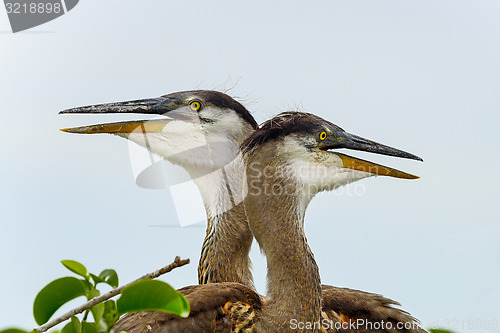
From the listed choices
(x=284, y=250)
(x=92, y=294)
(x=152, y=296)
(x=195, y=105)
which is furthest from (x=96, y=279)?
(x=195, y=105)

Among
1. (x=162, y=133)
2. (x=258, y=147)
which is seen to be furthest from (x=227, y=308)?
(x=162, y=133)

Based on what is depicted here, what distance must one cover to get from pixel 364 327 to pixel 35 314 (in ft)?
6.52

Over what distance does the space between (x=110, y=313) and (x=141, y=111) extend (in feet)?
6.89

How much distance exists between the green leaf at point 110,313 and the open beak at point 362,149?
175 cm

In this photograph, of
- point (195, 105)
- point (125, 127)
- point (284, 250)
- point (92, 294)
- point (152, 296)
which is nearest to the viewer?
point (152, 296)

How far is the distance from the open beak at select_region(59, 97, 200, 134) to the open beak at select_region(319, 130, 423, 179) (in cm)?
92

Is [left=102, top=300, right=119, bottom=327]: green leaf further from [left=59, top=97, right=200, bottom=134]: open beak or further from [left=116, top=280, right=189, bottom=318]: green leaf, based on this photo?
[left=59, top=97, right=200, bottom=134]: open beak

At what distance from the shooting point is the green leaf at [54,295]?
5.09 ft

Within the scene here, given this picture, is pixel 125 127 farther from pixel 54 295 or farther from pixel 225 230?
pixel 54 295

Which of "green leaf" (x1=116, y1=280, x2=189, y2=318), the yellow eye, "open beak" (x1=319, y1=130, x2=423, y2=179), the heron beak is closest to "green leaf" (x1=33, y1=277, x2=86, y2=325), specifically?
"green leaf" (x1=116, y1=280, x2=189, y2=318)

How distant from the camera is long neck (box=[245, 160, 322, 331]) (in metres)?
2.79

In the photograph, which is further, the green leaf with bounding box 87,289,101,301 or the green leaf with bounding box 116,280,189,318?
the green leaf with bounding box 87,289,101,301

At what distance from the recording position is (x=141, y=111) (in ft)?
11.4

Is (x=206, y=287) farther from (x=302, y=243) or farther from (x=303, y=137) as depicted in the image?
(x=303, y=137)
